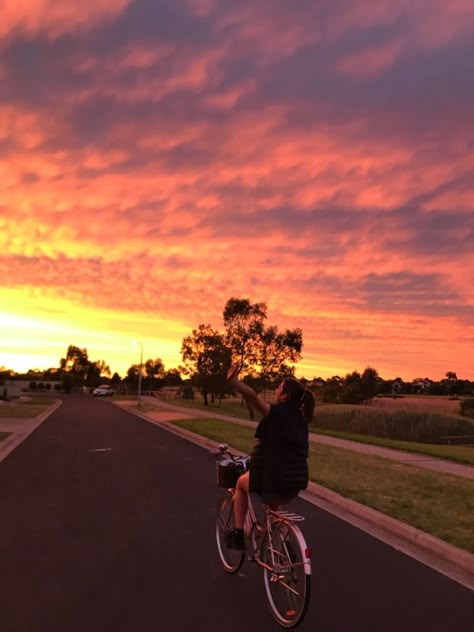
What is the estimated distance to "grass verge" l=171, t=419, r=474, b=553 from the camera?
7725 millimetres

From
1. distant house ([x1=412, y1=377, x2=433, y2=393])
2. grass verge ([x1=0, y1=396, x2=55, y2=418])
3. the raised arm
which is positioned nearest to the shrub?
grass verge ([x1=0, y1=396, x2=55, y2=418])

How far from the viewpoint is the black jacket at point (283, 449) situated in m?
4.74

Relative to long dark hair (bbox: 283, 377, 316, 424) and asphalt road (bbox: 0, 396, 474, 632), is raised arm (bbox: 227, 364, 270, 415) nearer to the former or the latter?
long dark hair (bbox: 283, 377, 316, 424)

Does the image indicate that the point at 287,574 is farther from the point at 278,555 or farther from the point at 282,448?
the point at 282,448

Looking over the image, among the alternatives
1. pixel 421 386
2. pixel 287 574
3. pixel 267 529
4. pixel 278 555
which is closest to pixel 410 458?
pixel 267 529

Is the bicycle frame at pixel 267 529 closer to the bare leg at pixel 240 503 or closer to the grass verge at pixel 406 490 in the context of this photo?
the bare leg at pixel 240 503

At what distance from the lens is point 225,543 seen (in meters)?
6.05

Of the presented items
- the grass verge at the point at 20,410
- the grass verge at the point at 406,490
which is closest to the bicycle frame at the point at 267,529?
the grass verge at the point at 406,490

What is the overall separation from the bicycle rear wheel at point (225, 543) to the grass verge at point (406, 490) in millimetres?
2783

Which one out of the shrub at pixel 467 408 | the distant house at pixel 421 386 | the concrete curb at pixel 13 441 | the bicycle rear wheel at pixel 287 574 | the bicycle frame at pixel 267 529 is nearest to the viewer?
the bicycle rear wheel at pixel 287 574

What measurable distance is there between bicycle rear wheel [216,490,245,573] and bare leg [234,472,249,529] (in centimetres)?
40

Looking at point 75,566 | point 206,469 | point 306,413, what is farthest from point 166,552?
point 206,469

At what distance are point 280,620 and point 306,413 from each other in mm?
1681

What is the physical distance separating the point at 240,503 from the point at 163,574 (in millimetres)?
→ 1181
